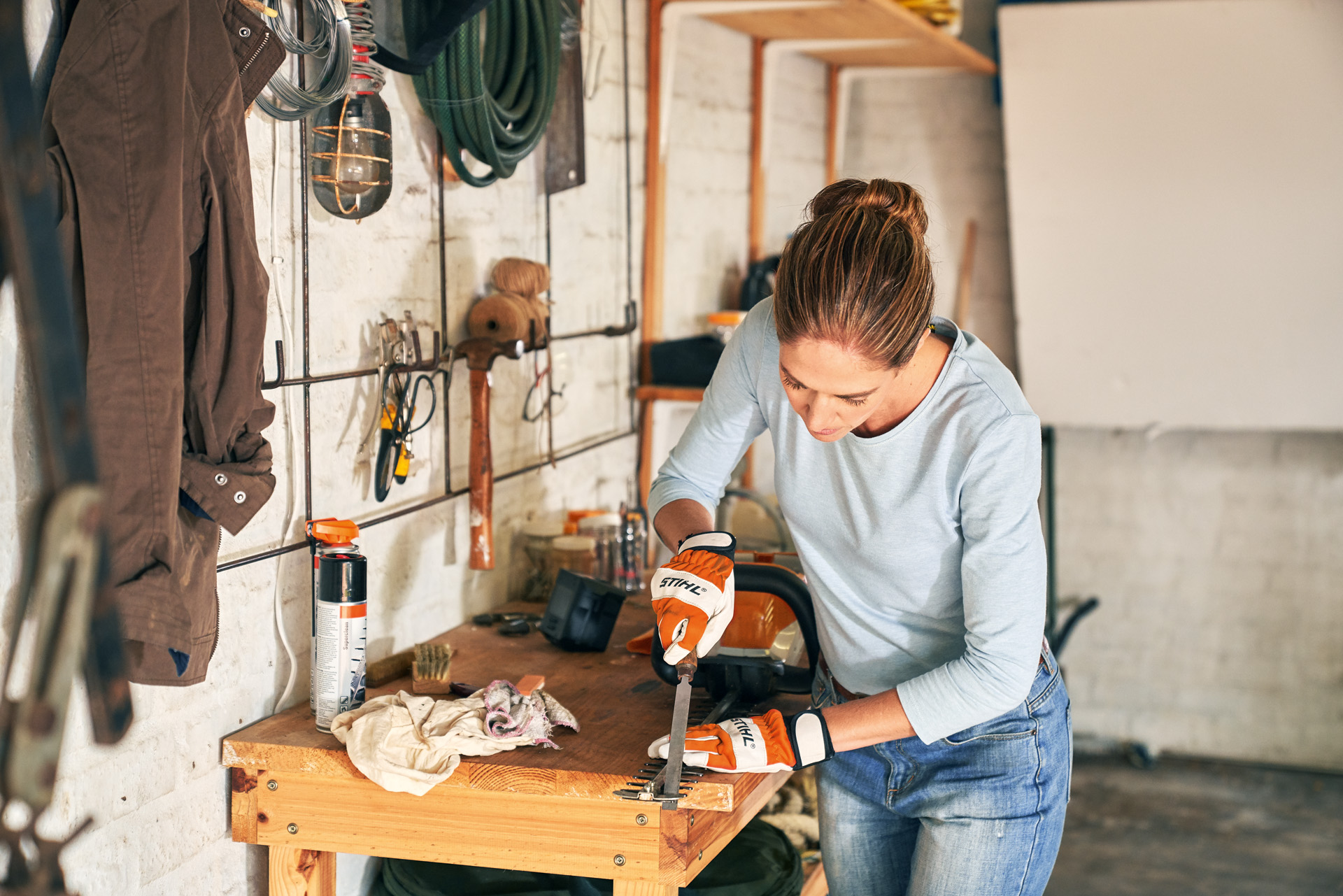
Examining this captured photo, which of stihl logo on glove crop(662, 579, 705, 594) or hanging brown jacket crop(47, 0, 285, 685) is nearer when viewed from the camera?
hanging brown jacket crop(47, 0, 285, 685)

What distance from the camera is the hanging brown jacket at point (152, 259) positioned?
126 centimetres

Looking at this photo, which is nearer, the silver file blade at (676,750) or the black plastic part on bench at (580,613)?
the silver file blade at (676,750)

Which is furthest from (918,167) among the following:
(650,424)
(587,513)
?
(587,513)

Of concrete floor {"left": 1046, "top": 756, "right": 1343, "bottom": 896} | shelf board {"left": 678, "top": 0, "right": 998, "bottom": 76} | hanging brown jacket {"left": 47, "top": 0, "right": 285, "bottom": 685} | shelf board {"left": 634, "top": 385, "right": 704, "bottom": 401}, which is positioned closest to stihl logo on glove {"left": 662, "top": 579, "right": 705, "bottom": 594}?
hanging brown jacket {"left": 47, "top": 0, "right": 285, "bottom": 685}

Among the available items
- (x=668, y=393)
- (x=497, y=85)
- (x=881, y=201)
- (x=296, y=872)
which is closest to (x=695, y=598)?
(x=881, y=201)

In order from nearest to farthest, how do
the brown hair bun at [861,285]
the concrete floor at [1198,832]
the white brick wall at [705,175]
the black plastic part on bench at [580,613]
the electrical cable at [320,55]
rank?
the brown hair bun at [861,285], the electrical cable at [320,55], the black plastic part on bench at [580,613], the white brick wall at [705,175], the concrete floor at [1198,832]

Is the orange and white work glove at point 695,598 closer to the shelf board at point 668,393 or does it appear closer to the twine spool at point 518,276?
the twine spool at point 518,276

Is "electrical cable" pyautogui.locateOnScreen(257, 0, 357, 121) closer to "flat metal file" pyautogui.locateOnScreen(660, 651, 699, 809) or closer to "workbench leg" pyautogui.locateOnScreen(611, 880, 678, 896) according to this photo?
"flat metal file" pyautogui.locateOnScreen(660, 651, 699, 809)

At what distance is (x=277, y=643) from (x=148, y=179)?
76 centimetres

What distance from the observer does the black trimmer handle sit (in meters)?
1.80

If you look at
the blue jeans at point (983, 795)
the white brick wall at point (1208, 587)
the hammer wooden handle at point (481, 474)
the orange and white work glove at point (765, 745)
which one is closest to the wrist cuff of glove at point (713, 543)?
the orange and white work glove at point (765, 745)

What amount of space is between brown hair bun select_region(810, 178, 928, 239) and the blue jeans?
639 mm

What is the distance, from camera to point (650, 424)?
3.15 metres

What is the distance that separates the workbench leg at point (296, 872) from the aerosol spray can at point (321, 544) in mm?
199
